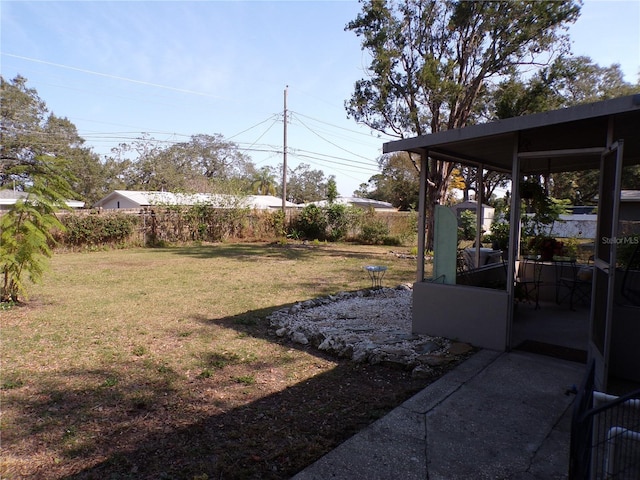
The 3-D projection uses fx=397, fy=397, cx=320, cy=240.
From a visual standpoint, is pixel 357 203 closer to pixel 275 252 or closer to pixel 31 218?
pixel 275 252

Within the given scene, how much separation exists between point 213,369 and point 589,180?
2619 centimetres

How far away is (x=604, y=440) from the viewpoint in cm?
182

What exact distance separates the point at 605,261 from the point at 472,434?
2.00 meters

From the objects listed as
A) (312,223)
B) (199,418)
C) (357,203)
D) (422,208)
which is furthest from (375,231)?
(199,418)

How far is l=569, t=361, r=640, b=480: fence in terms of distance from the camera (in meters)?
1.63

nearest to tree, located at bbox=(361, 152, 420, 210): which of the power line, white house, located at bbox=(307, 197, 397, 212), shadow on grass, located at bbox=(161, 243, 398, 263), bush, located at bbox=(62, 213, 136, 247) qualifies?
white house, located at bbox=(307, 197, 397, 212)

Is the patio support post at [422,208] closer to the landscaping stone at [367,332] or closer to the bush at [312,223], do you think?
the landscaping stone at [367,332]

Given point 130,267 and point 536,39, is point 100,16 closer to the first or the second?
point 130,267

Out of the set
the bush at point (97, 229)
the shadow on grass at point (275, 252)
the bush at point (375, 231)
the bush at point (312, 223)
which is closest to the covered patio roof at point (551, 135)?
the shadow on grass at point (275, 252)

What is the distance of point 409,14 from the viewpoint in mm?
13562

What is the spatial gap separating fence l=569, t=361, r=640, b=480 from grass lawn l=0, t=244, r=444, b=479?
1500 mm

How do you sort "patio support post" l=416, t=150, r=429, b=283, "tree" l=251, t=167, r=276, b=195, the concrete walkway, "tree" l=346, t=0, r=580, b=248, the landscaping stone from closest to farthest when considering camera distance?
the concrete walkway → the landscaping stone → "patio support post" l=416, t=150, r=429, b=283 → "tree" l=346, t=0, r=580, b=248 → "tree" l=251, t=167, r=276, b=195

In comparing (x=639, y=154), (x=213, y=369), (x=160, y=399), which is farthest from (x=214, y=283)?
(x=639, y=154)

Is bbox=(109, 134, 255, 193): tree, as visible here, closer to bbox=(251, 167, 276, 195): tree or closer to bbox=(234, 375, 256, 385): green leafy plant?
bbox=(251, 167, 276, 195): tree
